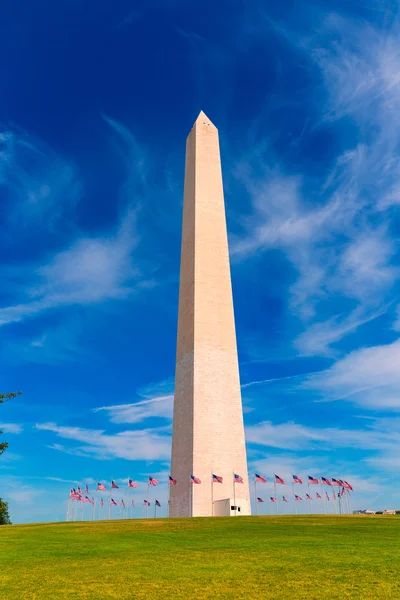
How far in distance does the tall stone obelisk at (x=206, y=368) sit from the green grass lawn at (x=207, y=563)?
15.9m

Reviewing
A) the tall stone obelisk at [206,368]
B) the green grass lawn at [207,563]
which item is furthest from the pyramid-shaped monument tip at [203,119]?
the green grass lawn at [207,563]

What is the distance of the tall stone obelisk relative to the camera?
40406 millimetres

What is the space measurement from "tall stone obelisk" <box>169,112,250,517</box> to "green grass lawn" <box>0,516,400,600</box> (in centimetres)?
1590

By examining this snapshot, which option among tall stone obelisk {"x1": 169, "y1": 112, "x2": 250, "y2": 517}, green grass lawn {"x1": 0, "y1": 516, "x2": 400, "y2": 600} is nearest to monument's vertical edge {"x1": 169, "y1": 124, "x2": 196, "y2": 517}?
tall stone obelisk {"x1": 169, "y1": 112, "x2": 250, "y2": 517}

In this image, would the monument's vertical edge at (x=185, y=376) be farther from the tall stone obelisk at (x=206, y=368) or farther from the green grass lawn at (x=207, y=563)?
the green grass lawn at (x=207, y=563)

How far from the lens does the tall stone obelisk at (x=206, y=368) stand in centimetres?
4041

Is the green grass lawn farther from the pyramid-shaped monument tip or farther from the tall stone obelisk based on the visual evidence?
the pyramid-shaped monument tip

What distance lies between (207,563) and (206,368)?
28.8 metres

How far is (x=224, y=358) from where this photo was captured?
4503 cm

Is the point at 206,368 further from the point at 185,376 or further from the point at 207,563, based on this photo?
the point at 207,563

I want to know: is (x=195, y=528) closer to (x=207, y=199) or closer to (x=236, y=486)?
(x=236, y=486)

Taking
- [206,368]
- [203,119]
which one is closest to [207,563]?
[206,368]

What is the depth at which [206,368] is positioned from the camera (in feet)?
143

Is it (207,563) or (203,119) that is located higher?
(203,119)
